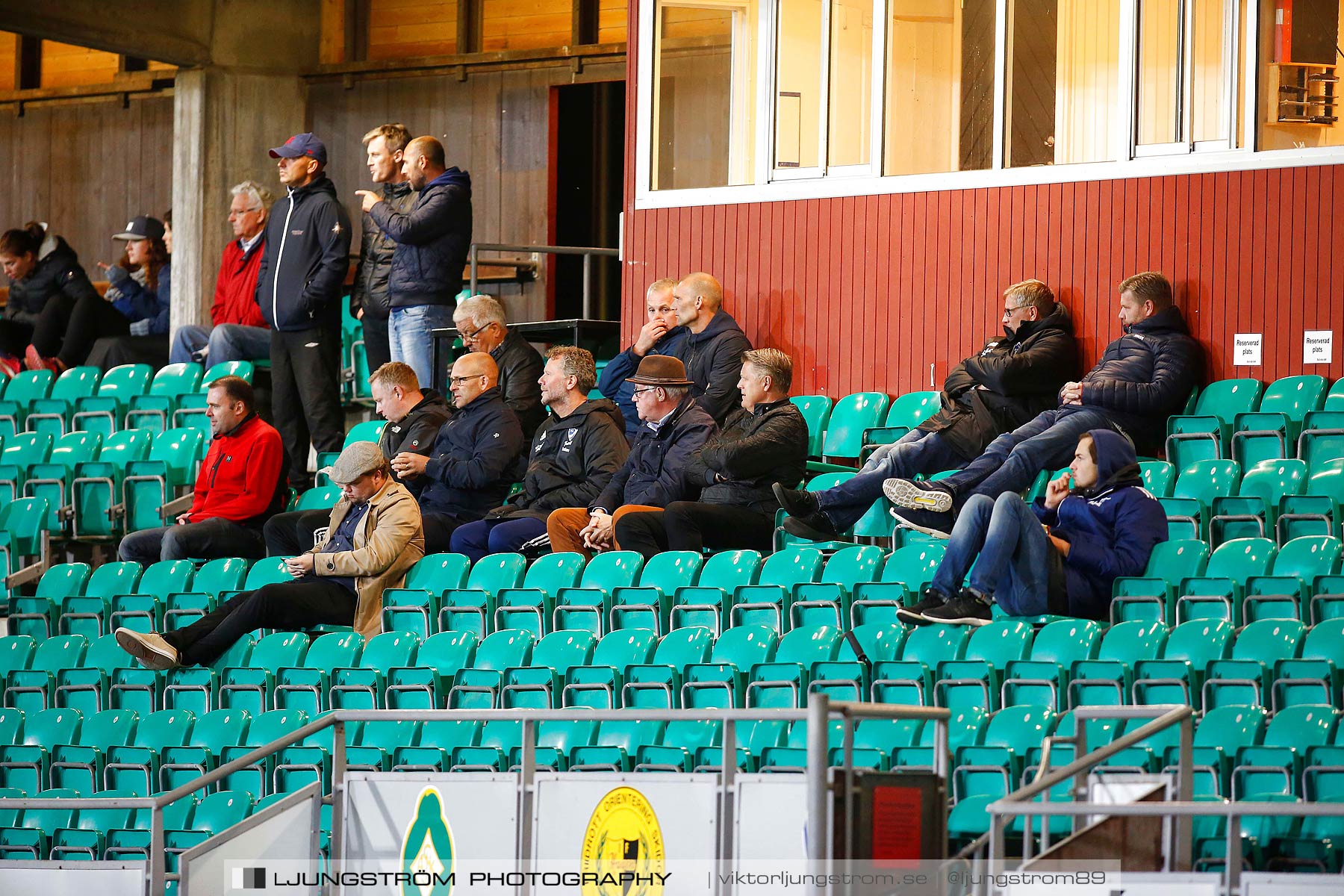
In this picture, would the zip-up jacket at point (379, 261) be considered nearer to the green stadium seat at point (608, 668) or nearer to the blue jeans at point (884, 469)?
the blue jeans at point (884, 469)

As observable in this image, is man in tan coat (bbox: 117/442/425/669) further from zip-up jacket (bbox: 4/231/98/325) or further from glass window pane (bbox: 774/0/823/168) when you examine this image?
zip-up jacket (bbox: 4/231/98/325)

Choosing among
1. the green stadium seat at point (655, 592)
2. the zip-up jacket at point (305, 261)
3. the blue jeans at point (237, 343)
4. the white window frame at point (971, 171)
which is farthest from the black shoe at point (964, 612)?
the blue jeans at point (237, 343)

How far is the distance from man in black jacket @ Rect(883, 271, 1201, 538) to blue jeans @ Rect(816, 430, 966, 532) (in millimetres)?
256

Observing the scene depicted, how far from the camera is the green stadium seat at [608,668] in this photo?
6785 mm

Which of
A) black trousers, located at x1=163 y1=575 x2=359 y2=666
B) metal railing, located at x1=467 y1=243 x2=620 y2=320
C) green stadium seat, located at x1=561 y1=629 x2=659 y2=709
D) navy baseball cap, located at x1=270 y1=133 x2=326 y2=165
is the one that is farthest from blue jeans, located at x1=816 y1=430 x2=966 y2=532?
navy baseball cap, located at x1=270 y1=133 x2=326 y2=165

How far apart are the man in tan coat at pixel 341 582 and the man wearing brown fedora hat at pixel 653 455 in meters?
0.68

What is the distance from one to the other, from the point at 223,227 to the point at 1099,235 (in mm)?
6547

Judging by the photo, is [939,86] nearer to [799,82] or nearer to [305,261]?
[799,82]

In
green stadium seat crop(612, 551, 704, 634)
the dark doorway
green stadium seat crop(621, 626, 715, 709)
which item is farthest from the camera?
the dark doorway

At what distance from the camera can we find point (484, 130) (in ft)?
46.3

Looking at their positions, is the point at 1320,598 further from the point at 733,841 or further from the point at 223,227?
the point at 223,227

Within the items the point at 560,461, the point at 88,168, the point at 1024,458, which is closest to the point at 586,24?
the point at 88,168

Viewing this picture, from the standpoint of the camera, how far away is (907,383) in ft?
31.8

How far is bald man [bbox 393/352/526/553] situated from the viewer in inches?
344
